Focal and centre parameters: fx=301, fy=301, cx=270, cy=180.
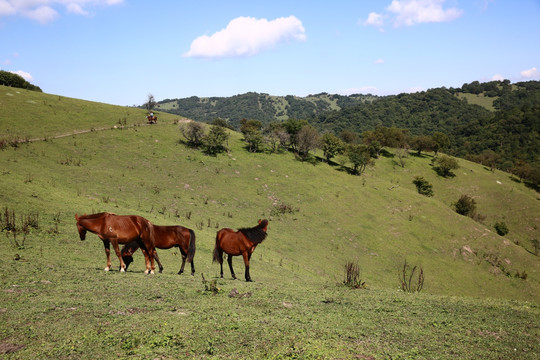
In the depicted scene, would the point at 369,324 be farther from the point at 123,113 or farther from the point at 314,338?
the point at 123,113

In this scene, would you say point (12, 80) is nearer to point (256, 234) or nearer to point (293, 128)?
point (293, 128)

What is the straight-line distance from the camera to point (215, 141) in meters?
55.9

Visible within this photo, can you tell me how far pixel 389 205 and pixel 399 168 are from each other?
3708cm

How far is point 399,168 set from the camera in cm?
8169

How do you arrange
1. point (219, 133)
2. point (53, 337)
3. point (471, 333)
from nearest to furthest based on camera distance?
point (53, 337), point (471, 333), point (219, 133)

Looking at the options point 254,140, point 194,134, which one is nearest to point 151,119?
point 194,134

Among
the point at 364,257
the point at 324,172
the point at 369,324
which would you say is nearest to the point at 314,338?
the point at 369,324

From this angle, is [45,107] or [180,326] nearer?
[180,326]

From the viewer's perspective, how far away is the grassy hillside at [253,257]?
23.1ft

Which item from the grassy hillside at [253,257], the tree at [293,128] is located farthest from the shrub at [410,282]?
the tree at [293,128]

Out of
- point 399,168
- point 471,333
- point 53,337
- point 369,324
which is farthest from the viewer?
point 399,168

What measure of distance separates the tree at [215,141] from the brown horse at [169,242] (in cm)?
4240

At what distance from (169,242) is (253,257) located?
1170 cm

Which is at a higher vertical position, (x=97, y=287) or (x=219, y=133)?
(x=219, y=133)
